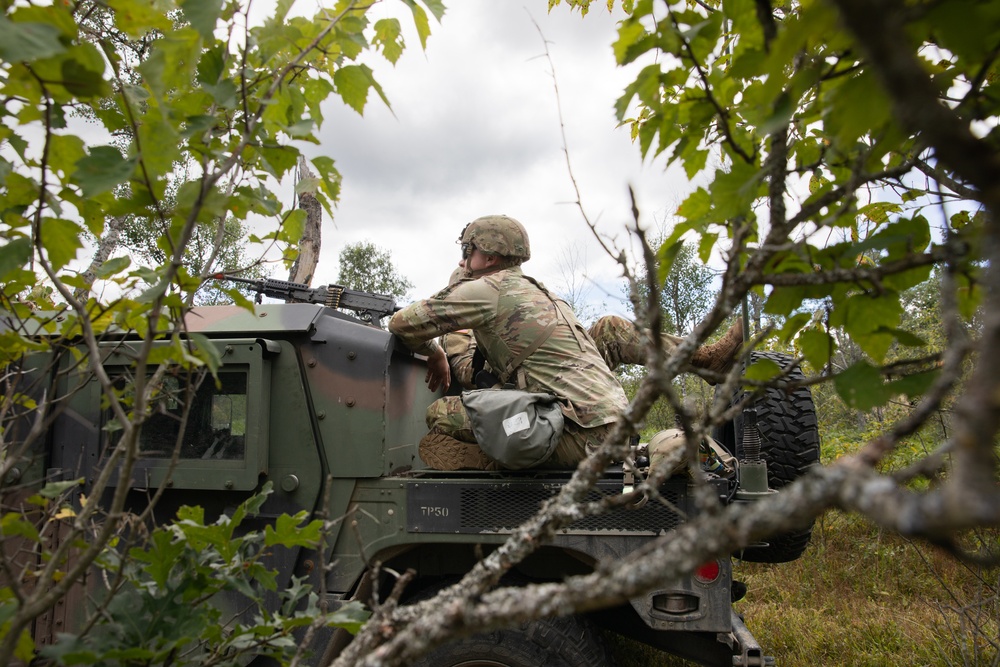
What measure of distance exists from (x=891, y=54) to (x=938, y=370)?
599 mm

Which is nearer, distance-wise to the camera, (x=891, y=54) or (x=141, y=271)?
(x=891, y=54)

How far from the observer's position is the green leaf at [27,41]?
2.69ft

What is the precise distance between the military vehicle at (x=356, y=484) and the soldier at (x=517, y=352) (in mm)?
149

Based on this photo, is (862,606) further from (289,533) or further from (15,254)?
(15,254)

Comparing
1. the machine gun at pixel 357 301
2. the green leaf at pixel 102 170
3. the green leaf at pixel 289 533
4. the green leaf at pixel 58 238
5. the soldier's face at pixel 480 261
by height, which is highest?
the soldier's face at pixel 480 261

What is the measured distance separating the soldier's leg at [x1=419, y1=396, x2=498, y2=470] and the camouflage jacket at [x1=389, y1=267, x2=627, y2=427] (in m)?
0.31

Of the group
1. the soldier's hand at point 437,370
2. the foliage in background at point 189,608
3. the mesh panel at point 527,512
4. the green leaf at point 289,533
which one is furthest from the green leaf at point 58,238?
the soldier's hand at point 437,370

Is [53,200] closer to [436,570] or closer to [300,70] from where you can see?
[300,70]

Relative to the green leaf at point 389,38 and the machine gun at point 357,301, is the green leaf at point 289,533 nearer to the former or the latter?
the green leaf at point 389,38

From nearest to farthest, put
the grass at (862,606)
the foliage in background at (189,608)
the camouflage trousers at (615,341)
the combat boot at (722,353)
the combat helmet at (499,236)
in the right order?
the foliage in background at (189,608), the combat boot at (722,353), the combat helmet at (499,236), the camouflage trousers at (615,341), the grass at (862,606)

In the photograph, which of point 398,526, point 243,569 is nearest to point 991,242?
point 243,569

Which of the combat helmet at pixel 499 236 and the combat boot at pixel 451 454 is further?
the combat helmet at pixel 499 236

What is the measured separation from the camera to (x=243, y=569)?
1.58 metres

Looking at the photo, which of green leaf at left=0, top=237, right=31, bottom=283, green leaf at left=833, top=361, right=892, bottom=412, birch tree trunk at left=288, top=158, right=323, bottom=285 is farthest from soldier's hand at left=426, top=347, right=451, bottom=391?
birch tree trunk at left=288, top=158, right=323, bottom=285
